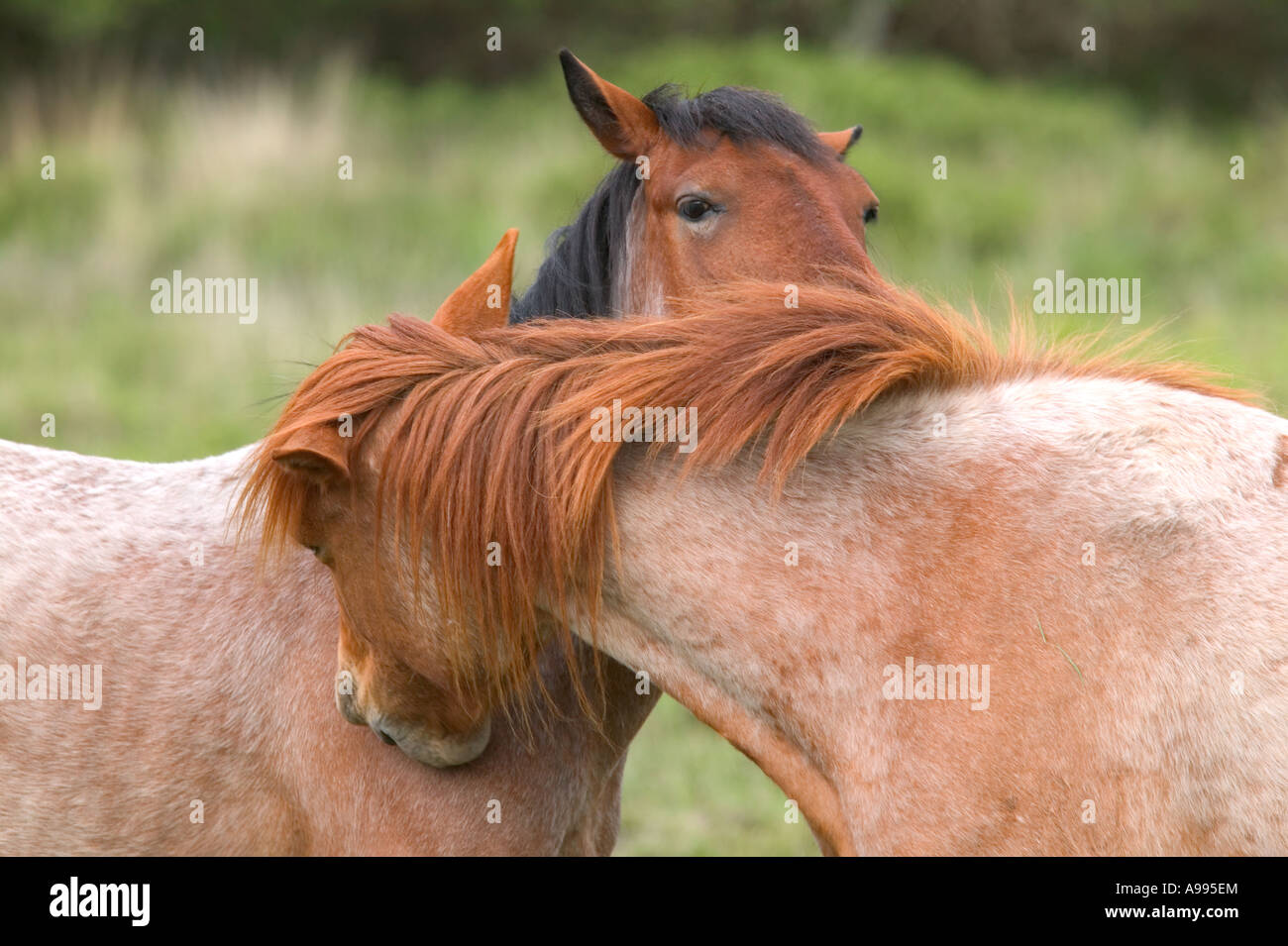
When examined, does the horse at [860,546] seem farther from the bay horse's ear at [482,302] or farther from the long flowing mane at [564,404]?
the bay horse's ear at [482,302]

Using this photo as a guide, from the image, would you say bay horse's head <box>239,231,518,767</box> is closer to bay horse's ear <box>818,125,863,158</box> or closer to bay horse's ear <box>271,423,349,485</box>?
bay horse's ear <box>271,423,349,485</box>

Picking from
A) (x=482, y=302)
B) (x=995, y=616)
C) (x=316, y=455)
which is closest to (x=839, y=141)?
(x=482, y=302)

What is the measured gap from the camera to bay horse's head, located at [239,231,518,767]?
2305 millimetres

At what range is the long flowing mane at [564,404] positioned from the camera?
7.32 feet

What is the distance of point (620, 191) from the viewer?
11.3 feet

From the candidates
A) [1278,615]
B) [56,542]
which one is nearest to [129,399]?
[56,542]

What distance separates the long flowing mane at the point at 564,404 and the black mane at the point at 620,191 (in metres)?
0.93

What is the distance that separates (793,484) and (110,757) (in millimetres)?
1817

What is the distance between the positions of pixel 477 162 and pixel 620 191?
10.8 meters

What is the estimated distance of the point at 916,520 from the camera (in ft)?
7.23

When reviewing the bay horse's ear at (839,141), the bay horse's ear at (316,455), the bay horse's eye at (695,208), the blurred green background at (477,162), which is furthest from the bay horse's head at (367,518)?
Answer: the blurred green background at (477,162)

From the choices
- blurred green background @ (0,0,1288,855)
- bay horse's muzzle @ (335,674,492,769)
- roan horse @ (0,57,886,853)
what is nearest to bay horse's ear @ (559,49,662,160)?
roan horse @ (0,57,886,853)

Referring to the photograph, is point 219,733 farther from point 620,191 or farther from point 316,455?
point 620,191

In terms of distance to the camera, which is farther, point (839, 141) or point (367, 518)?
point (839, 141)
